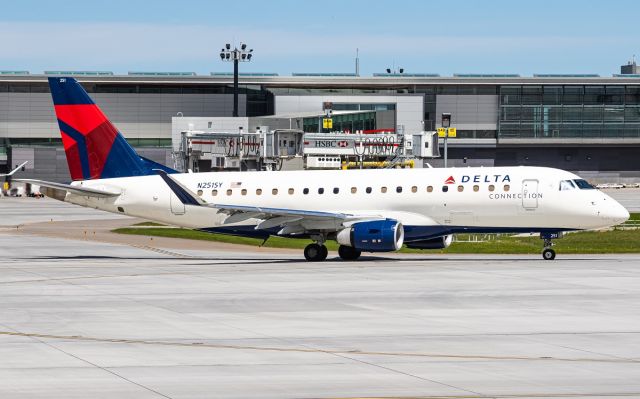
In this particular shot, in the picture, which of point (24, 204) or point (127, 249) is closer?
point (127, 249)

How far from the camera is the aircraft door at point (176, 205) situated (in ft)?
165

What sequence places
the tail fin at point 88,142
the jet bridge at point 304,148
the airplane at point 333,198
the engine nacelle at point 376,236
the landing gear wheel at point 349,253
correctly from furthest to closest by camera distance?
the jet bridge at point 304,148, the tail fin at point 88,142, the landing gear wheel at point 349,253, the airplane at point 333,198, the engine nacelle at point 376,236

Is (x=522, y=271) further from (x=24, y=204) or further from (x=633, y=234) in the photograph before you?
(x=24, y=204)

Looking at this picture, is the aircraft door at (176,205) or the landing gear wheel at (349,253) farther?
the aircraft door at (176,205)

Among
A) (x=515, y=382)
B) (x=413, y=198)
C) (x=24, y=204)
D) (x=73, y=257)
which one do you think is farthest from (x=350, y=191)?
(x=24, y=204)

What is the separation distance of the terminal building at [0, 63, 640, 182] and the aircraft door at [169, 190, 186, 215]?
10978 cm

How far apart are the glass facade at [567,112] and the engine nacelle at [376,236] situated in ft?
419

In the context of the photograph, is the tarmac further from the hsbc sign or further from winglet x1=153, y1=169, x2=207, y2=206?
the hsbc sign

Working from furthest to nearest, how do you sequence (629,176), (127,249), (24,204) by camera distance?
1. (629,176)
2. (24,204)
3. (127,249)

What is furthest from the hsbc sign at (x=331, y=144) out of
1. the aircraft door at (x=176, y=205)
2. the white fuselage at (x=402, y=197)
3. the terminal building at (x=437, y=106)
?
the aircraft door at (x=176, y=205)

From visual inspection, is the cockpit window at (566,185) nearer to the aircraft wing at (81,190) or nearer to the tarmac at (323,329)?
the tarmac at (323,329)

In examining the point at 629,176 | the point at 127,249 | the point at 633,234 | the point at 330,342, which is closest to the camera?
the point at 330,342

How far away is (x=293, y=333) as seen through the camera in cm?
2519

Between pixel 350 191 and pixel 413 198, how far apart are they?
291 centimetres
